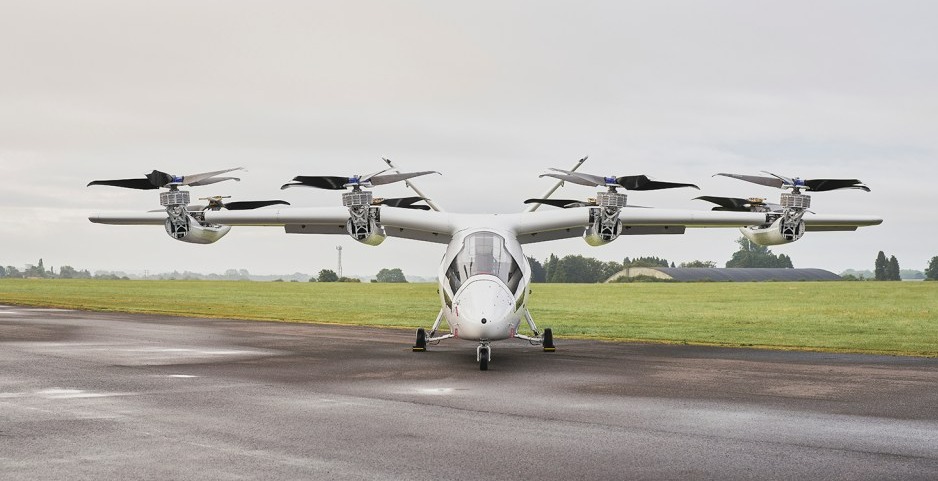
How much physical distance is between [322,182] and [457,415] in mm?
12555

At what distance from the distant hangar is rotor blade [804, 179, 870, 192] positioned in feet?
347

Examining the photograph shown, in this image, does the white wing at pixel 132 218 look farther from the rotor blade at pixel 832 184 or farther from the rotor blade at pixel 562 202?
the rotor blade at pixel 832 184

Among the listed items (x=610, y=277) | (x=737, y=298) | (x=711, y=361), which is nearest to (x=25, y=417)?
(x=711, y=361)

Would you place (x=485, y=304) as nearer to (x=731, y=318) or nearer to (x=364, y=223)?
(x=364, y=223)

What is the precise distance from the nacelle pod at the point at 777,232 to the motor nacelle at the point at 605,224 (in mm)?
5571

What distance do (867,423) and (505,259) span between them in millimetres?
10438

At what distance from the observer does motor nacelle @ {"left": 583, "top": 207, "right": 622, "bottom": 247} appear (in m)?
25.1

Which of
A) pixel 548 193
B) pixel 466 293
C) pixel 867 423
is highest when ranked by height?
pixel 548 193

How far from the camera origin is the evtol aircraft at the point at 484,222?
21266mm

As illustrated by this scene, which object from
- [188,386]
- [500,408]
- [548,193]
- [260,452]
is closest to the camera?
[260,452]

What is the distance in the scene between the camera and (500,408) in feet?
47.5

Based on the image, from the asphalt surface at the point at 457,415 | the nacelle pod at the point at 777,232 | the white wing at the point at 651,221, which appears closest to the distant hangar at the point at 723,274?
the white wing at the point at 651,221

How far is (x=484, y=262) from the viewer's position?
2159 cm

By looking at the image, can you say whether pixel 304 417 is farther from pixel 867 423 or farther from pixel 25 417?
pixel 867 423
